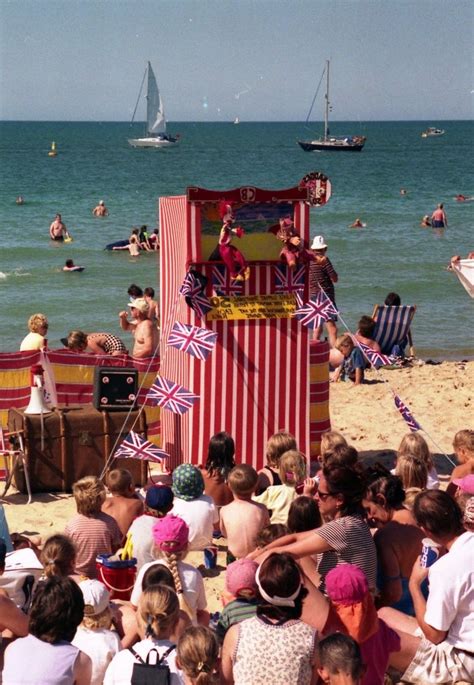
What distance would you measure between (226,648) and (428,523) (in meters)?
1.35

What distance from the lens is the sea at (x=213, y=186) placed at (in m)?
21.0

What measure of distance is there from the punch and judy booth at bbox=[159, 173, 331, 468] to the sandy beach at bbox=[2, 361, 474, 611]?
4.24 ft

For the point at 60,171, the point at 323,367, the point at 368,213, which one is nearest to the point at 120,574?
the point at 323,367

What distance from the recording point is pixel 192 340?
8.77 m

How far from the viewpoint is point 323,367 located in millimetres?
9898

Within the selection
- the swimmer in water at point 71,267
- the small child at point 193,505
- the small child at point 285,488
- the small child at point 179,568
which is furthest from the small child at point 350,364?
the swimmer in water at point 71,267

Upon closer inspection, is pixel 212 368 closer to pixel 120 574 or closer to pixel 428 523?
pixel 120 574

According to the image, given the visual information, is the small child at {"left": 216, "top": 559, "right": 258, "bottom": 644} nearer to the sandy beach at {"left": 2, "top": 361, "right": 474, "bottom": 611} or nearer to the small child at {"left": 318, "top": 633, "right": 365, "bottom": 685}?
the small child at {"left": 318, "top": 633, "right": 365, "bottom": 685}

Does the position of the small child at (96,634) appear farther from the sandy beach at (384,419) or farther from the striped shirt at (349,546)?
the sandy beach at (384,419)

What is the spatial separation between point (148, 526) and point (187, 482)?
720mm
